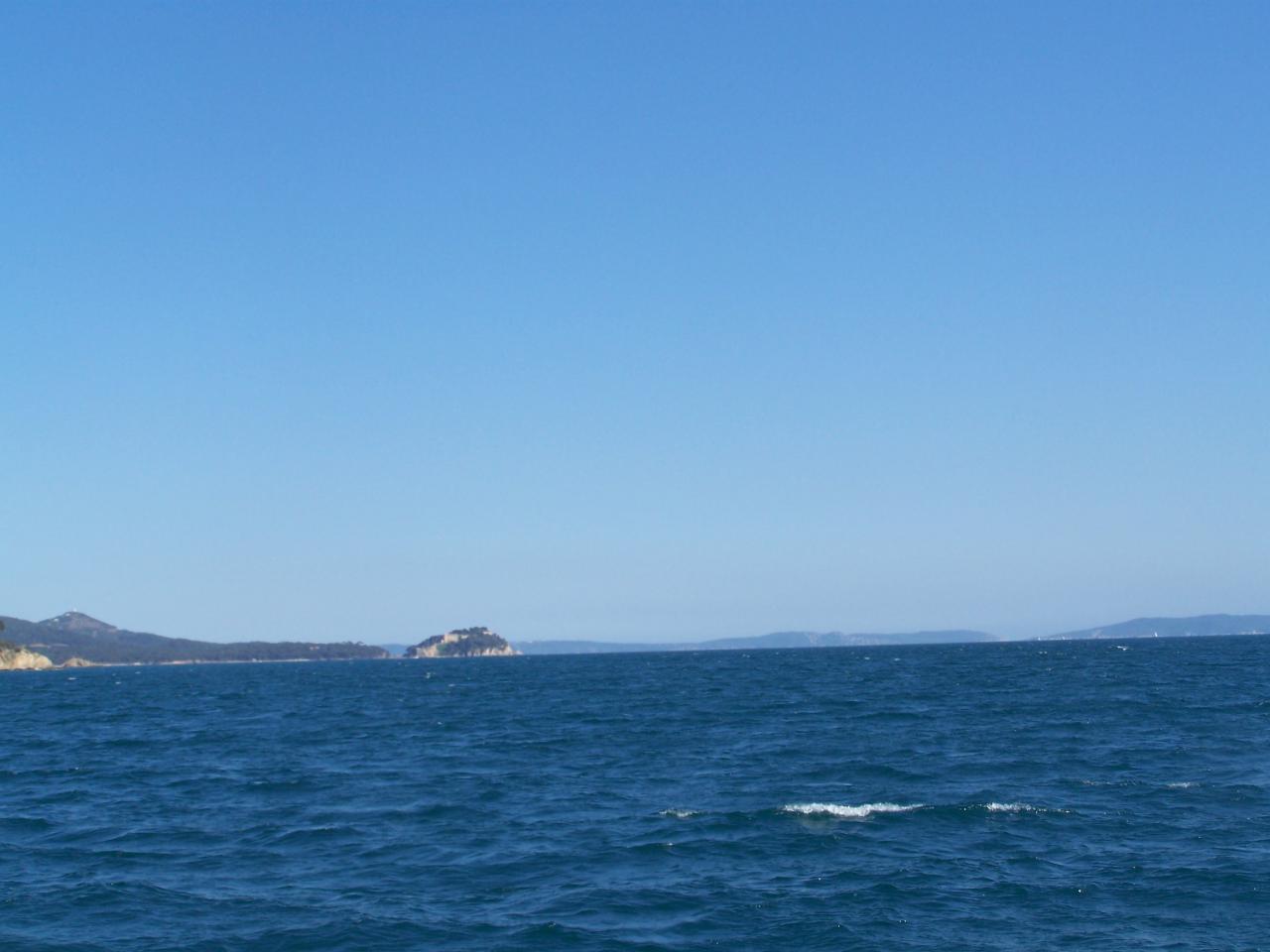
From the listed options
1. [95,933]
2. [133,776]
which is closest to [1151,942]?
[95,933]

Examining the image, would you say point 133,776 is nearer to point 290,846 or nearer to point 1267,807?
point 290,846

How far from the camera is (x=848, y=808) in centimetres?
3878

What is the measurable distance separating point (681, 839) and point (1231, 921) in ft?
49.3

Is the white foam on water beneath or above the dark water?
above

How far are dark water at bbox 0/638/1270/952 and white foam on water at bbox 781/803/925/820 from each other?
171mm

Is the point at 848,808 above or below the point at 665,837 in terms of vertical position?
above

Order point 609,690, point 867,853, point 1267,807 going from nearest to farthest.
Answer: point 867,853
point 1267,807
point 609,690

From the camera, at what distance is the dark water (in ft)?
86.8

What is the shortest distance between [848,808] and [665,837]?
7.06 meters

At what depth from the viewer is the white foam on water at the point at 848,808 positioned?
1494 inches

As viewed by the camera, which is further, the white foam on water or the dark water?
the white foam on water

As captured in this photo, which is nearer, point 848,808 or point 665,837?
point 665,837

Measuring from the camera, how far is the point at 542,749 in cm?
6016

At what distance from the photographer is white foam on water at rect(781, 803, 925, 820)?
3794cm
